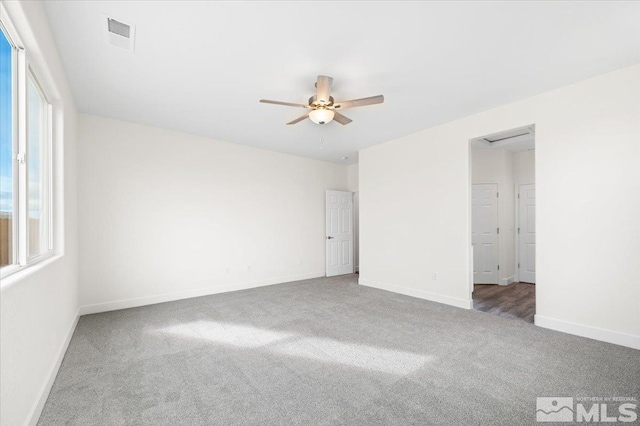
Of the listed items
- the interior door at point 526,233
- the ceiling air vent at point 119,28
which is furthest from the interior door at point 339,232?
the ceiling air vent at point 119,28

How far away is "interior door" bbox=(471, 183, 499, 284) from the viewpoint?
19.3ft

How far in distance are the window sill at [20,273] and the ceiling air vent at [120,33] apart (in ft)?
6.30

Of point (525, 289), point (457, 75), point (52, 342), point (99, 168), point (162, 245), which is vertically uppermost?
point (457, 75)

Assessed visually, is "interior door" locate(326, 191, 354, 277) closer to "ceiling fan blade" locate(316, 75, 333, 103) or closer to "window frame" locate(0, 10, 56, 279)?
"ceiling fan blade" locate(316, 75, 333, 103)

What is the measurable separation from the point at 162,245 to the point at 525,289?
6.59 meters

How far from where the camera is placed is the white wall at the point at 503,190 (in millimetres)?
5863

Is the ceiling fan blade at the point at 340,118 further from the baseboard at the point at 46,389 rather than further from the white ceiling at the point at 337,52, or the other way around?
the baseboard at the point at 46,389

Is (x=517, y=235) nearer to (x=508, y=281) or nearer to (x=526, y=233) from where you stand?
(x=526, y=233)

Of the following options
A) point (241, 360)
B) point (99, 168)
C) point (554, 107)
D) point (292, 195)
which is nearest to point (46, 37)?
point (99, 168)

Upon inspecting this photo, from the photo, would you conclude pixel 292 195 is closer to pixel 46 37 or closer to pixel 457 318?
pixel 457 318

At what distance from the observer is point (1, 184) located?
5.40ft

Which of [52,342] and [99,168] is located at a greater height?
[99,168]

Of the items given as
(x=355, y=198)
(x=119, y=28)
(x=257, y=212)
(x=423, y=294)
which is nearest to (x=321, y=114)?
(x=119, y=28)

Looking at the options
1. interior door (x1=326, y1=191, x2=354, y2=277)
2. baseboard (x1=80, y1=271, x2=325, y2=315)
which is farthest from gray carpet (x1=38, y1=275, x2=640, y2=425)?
interior door (x1=326, y1=191, x2=354, y2=277)
